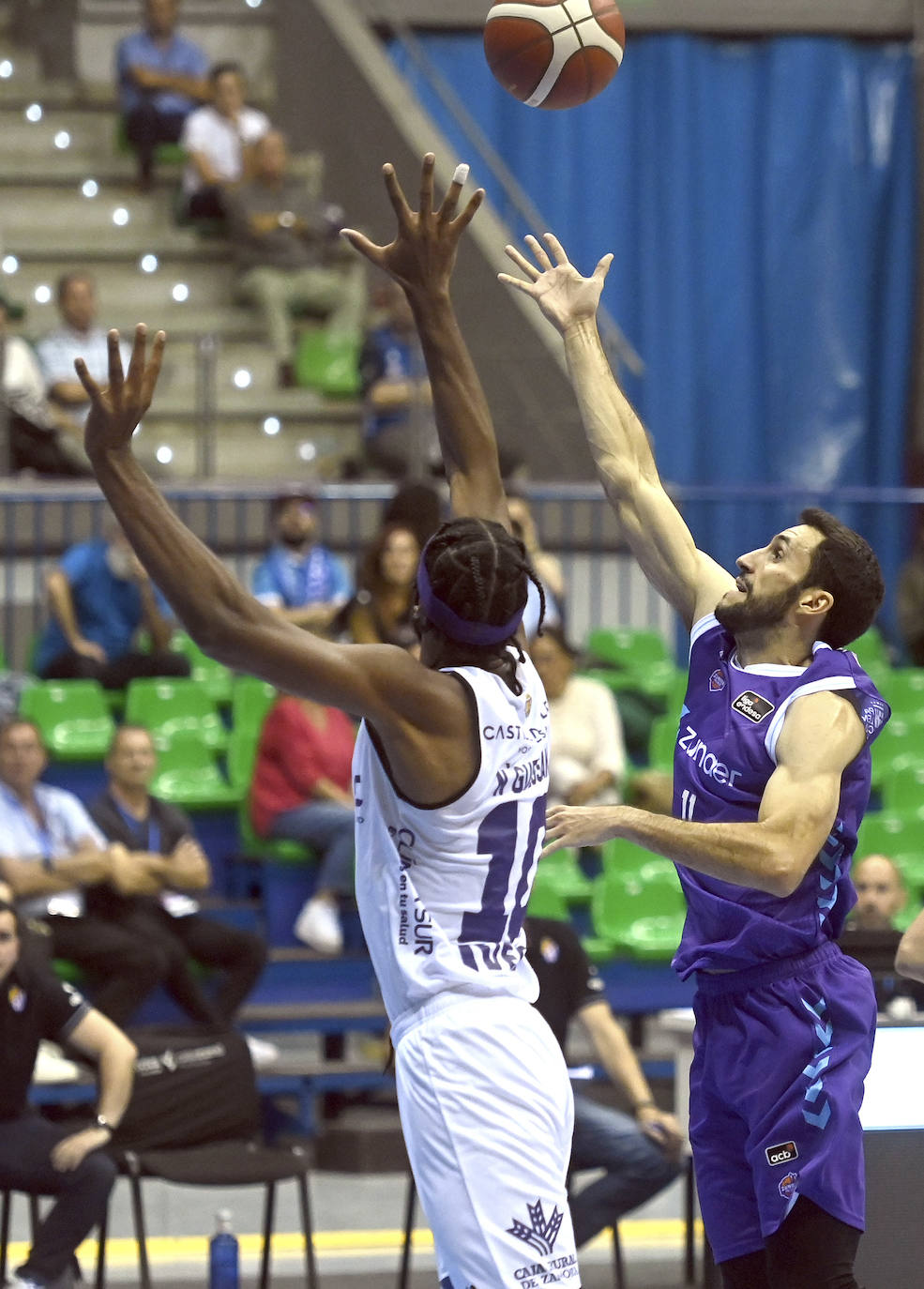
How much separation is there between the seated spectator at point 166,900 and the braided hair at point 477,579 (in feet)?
14.0

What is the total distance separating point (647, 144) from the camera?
14203 mm

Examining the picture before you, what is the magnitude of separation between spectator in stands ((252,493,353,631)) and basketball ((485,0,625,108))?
4.82 m

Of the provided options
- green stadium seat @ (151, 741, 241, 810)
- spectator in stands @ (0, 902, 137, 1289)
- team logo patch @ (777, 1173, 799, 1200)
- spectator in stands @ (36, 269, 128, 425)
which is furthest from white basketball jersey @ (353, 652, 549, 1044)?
spectator in stands @ (36, 269, 128, 425)

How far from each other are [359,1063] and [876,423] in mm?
7640

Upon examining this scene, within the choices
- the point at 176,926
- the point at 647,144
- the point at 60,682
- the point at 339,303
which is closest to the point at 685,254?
the point at 647,144

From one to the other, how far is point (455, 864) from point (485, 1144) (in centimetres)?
50

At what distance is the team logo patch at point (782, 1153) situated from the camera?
418 centimetres

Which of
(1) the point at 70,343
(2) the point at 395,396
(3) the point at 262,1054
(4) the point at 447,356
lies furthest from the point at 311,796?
(4) the point at 447,356

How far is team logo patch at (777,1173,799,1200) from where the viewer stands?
13.6ft

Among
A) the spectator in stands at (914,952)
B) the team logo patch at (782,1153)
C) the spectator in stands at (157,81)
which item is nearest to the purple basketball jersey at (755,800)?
the spectator in stands at (914,952)

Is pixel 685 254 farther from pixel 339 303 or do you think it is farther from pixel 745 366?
pixel 339 303

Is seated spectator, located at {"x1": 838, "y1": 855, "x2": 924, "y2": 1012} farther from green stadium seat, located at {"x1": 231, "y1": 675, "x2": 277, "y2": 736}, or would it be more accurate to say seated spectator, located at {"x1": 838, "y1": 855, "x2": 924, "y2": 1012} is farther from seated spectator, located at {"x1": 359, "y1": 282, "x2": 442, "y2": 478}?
seated spectator, located at {"x1": 359, "y1": 282, "x2": 442, "y2": 478}

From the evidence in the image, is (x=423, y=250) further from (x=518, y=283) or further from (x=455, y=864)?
(x=455, y=864)

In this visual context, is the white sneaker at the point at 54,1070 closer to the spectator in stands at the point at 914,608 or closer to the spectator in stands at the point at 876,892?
the spectator in stands at the point at 876,892
